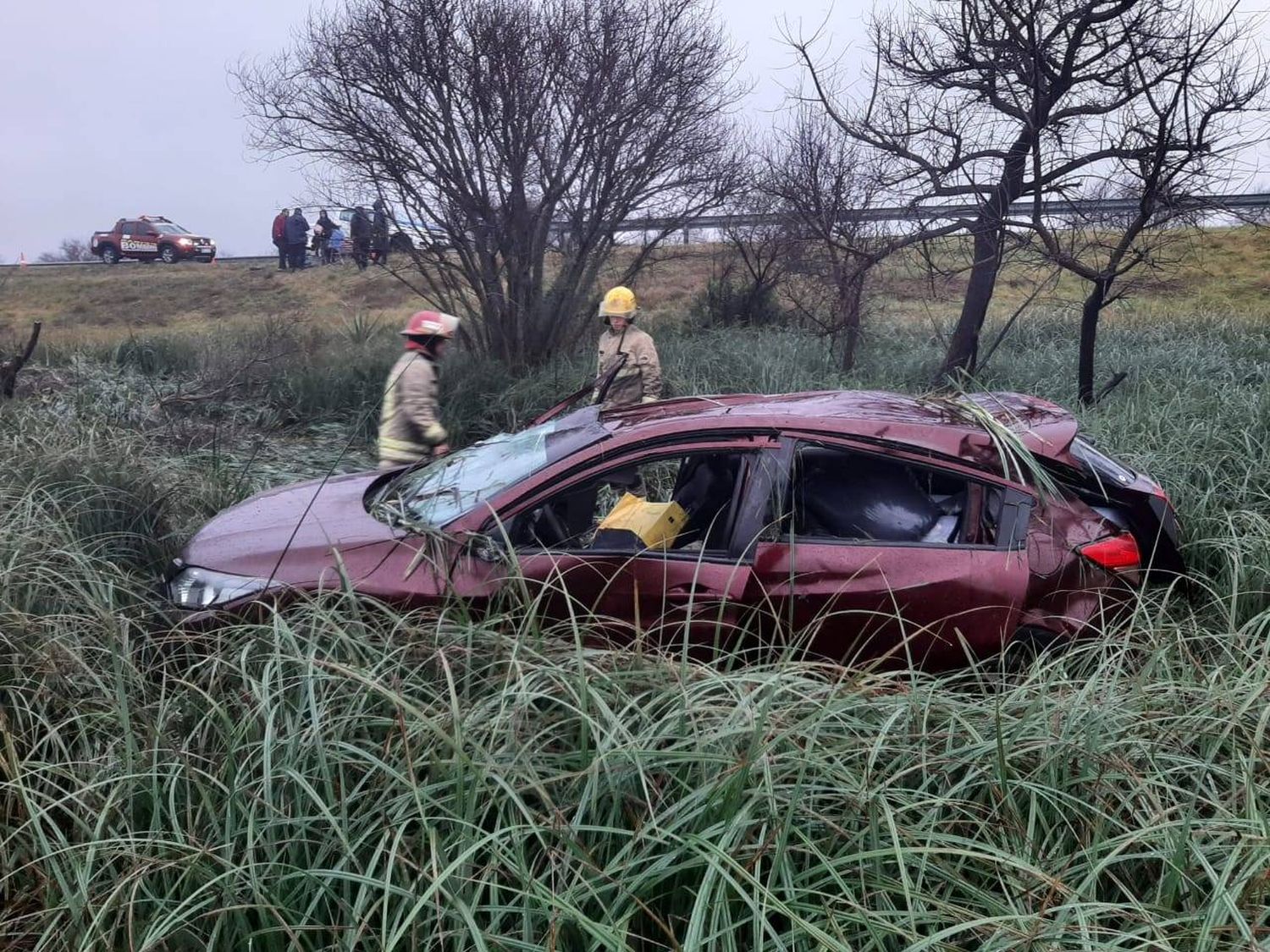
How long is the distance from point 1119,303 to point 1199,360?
7165mm

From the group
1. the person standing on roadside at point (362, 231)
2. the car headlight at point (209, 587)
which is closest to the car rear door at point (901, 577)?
the car headlight at point (209, 587)

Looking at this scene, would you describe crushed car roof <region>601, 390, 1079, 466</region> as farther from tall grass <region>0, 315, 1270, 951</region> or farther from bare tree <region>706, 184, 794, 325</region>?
bare tree <region>706, 184, 794, 325</region>

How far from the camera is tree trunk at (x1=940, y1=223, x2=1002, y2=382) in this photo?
944cm

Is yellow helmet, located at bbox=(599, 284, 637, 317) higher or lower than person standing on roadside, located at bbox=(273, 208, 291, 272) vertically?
lower

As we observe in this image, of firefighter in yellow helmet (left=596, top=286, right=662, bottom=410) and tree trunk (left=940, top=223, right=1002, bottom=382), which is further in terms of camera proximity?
tree trunk (left=940, top=223, right=1002, bottom=382)

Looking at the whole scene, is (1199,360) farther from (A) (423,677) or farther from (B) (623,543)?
(A) (423,677)

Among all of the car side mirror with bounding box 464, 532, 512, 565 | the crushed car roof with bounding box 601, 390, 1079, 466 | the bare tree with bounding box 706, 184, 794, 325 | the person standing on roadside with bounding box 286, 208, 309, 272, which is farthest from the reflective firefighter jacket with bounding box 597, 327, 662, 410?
the person standing on roadside with bounding box 286, 208, 309, 272

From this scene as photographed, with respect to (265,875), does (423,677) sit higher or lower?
higher

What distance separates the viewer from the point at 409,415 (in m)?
5.78

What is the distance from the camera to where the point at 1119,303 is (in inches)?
660

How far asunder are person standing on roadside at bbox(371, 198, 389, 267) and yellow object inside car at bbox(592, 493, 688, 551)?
821 centimetres

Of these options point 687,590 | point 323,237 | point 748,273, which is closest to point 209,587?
point 687,590

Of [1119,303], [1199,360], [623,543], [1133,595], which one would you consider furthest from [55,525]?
[1119,303]

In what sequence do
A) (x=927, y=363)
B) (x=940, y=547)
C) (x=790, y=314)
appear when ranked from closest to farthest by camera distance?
(x=940, y=547) < (x=927, y=363) < (x=790, y=314)
